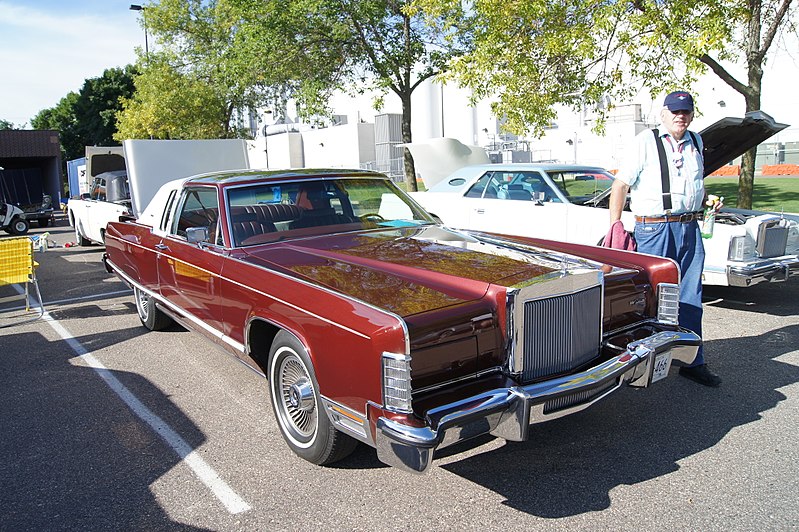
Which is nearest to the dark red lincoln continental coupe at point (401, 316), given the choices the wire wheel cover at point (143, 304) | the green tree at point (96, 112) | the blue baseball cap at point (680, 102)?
the blue baseball cap at point (680, 102)

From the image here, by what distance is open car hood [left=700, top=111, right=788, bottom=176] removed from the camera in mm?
6449

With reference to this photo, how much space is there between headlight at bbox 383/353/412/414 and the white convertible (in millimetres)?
4945

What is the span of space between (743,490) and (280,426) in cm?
249

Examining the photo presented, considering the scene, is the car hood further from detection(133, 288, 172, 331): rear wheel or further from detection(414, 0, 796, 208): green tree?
detection(414, 0, 796, 208): green tree

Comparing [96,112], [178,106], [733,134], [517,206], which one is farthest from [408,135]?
[96,112]

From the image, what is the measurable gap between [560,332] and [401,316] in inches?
35.1

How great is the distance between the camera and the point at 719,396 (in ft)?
14.9

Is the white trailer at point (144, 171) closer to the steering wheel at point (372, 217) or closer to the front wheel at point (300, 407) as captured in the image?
the steering wheel at point (372, 217)

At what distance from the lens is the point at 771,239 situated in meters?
6.94

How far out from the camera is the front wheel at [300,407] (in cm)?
347

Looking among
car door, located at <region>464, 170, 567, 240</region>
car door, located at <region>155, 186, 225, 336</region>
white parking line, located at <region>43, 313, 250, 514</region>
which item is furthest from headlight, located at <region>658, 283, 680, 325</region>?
car door, located at <region>464, 170, 567, 240</region>

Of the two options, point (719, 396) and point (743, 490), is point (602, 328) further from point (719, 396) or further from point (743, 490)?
point (719, 396)

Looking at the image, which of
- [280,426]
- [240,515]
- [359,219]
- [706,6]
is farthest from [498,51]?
[240,515]

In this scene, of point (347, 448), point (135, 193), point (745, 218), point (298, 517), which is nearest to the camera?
point (298, 517)
